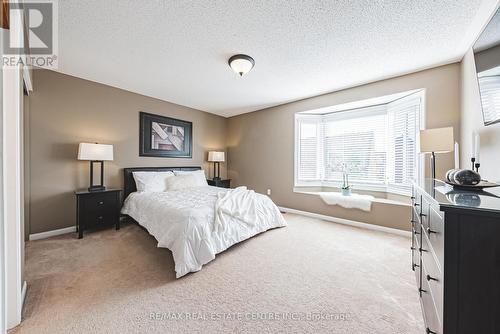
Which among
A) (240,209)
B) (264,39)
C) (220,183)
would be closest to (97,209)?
(240,209)

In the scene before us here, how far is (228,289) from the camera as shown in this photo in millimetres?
1755

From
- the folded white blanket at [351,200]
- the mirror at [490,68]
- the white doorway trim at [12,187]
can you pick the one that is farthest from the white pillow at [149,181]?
the mirror at [490,68]

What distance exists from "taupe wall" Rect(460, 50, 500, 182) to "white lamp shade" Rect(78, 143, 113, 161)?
4.60m

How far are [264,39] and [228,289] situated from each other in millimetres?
2553

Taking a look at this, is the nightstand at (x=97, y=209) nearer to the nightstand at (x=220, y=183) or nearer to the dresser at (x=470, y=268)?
the nightstand at (x=220, y=183)

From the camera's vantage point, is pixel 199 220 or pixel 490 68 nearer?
pixel 490 68

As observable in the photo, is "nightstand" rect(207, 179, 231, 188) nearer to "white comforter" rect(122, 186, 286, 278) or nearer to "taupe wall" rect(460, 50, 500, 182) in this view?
"white comforter" rect(122, 186, 286, 278)

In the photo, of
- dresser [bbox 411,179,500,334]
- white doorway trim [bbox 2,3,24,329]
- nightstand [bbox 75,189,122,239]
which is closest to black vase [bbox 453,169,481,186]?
dresser [bbox 411,179,500,334]

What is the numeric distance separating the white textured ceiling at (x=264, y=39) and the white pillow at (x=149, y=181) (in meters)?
1.63

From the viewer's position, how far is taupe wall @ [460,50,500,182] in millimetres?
1659

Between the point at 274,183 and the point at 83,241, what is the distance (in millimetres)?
3570

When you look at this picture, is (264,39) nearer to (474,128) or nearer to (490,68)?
(490,68)

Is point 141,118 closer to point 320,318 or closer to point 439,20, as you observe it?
point 320,318

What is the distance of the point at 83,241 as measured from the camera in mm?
2785
